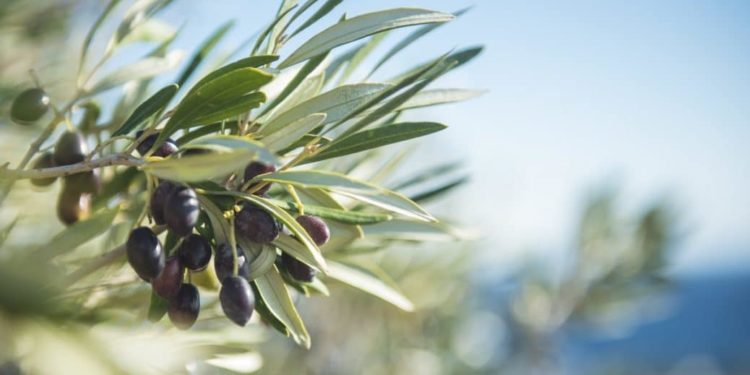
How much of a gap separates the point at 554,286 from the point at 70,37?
6.84 ft

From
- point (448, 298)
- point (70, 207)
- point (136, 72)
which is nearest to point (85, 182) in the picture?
point (70, 207)

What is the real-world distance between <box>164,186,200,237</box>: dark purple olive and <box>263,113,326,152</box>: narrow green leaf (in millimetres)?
97

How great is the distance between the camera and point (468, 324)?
263 centimetres

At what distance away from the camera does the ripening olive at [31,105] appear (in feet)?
2.24

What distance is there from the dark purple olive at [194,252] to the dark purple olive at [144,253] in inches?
1.3

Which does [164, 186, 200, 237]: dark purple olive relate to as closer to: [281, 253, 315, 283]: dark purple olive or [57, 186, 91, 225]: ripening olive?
[281, 253, 315, 283]: dark purple olive

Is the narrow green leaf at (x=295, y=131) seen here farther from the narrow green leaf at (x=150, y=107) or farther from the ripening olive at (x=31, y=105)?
the ripening olive at (x=31, y=105)

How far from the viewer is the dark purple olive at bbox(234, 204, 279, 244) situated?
1.72ft

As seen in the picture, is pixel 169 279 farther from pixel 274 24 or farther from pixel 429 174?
pixel 429 174

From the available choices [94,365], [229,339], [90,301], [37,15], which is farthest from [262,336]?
[94,365]

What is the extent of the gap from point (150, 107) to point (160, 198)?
12 centimetres

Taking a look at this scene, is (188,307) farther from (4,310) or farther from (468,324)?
(468,324)

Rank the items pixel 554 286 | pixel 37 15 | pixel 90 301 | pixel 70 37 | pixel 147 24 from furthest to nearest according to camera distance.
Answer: pixel 554 286
pixel 70 37
pixel 37 15
pixel 147 24
pixel 90 301

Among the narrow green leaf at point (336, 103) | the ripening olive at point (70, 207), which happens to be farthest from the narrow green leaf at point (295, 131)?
the ripening olive at point (70, 207)
